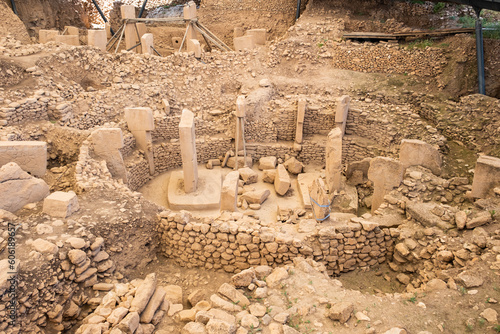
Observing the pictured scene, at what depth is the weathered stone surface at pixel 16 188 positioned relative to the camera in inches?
233

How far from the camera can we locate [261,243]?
6.32 meters

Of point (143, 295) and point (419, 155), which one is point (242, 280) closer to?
point (143, 295)

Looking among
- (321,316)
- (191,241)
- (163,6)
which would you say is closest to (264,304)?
(321,316)

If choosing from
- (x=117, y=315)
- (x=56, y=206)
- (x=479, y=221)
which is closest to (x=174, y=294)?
(x=117, y=315)

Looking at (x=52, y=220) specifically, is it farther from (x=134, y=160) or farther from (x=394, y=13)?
(x=394, y=13)

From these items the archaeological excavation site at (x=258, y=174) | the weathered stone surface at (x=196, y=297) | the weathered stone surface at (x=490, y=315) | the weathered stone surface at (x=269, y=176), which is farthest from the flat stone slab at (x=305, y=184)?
the weathered stone surface at (x=490, y=315)

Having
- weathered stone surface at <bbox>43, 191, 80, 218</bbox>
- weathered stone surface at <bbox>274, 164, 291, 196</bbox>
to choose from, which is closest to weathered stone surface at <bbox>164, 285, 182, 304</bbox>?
weathered stone surface at <bbox>43, 191, 80, 218</bbox>

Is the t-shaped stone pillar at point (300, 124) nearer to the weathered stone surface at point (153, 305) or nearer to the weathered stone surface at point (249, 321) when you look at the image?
the weathered stone surface at point (153, 305)

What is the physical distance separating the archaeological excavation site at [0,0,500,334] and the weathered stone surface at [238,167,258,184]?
53mm

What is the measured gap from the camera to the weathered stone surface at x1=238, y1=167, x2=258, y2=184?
1123cm

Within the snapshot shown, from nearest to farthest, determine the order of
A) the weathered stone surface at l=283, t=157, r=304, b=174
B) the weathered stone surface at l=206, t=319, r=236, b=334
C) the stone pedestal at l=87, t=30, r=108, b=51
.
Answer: the weathered stone surface at l=206, t=319, r=236, b=334, the weathered stone surface at l=283, t=157, r=304, b=174, the stone pedestal at l=87, t=30, r=108, b=51

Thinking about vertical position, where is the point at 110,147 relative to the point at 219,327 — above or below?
above

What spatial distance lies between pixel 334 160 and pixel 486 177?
3.48 metres

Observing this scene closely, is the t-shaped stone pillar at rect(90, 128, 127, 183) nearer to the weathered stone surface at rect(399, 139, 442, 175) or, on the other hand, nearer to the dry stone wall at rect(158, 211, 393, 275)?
the dry stone wall at rect(158, 211, 393, 275)
